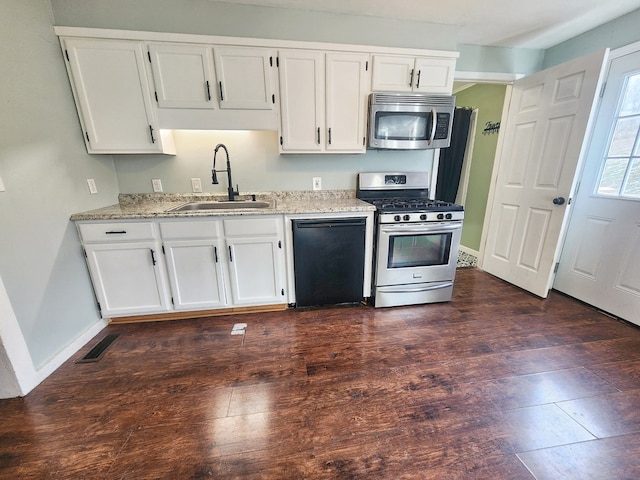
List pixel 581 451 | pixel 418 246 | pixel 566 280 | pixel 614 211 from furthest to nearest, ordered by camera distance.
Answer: pixel 566 280 < pixel 418 246 < pixel 614 211 < pixel 581 451

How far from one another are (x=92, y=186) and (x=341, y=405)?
8.24 feet

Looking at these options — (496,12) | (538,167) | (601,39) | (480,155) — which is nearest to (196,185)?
(496,12)

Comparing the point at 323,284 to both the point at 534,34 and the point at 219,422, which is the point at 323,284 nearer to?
the point at 219,422

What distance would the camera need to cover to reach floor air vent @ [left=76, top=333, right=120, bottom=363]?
181 cm

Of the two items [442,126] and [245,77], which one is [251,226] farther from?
[442,126]

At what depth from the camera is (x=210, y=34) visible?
213 centimetres

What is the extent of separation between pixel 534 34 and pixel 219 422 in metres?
4.12

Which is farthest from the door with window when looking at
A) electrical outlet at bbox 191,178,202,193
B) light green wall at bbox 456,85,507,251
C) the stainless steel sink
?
electrical outlet at bbox 191,178,202,193

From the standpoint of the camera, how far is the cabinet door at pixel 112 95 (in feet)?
6.35

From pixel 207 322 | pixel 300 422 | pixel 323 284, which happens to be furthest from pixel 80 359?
pixel 323 284

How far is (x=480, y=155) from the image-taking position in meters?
3.64

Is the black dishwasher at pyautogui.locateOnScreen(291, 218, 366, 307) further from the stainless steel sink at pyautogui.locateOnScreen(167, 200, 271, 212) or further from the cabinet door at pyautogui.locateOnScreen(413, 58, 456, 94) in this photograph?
the cabinet door at pyautogui.locateOnScreen(413, 58, 456, 94)

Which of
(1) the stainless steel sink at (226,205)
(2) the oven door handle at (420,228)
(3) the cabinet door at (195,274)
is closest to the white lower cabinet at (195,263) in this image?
(3) the cabinet door at (195,274)

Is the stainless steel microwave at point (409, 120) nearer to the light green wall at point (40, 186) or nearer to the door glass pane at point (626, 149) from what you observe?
the door glass pane at point (626, 149)
